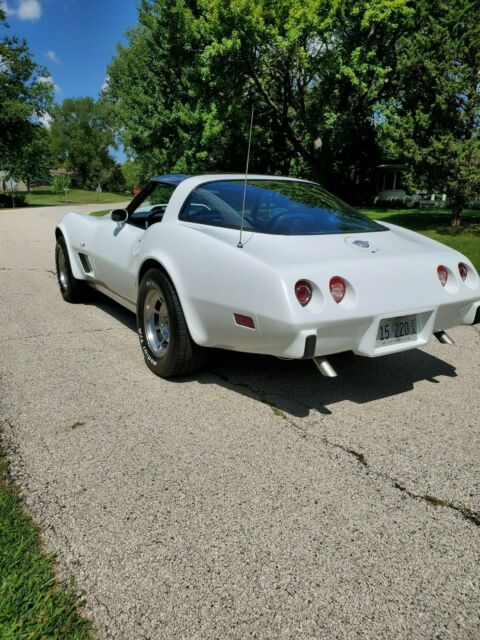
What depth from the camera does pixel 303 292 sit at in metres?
2.72

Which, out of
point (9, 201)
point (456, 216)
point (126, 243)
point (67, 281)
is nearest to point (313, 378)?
point (126, 243)

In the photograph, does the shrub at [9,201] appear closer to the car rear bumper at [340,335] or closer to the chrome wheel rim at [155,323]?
the chrome wheel rim at [155,323]

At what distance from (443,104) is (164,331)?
14063 millimetres

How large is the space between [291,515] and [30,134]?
44916 mm

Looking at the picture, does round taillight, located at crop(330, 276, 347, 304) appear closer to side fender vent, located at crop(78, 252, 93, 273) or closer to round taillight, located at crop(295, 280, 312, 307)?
round taillight, located at crop(295, 280, 312, 307)

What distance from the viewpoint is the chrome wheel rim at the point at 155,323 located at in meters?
3.71

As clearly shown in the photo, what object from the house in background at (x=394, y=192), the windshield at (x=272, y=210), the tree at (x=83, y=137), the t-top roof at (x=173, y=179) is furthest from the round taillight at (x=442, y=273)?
the tree at (x=83, y=137)

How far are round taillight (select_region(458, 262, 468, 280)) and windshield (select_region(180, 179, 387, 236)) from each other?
0.65 m

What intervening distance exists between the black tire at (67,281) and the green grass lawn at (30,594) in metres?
3.85

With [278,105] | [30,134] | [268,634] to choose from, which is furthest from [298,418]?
[30,134]

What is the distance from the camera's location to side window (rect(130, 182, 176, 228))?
4.18 meters

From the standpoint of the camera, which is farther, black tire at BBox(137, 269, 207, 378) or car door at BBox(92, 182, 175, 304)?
car door at BBox(92, 182, 175, 304)

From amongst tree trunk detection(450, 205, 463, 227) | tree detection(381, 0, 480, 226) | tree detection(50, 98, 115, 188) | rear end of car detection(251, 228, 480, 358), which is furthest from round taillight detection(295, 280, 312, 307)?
tree detection(50, 98, 115, 188)

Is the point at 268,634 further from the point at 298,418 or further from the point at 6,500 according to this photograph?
the point at 298,418
